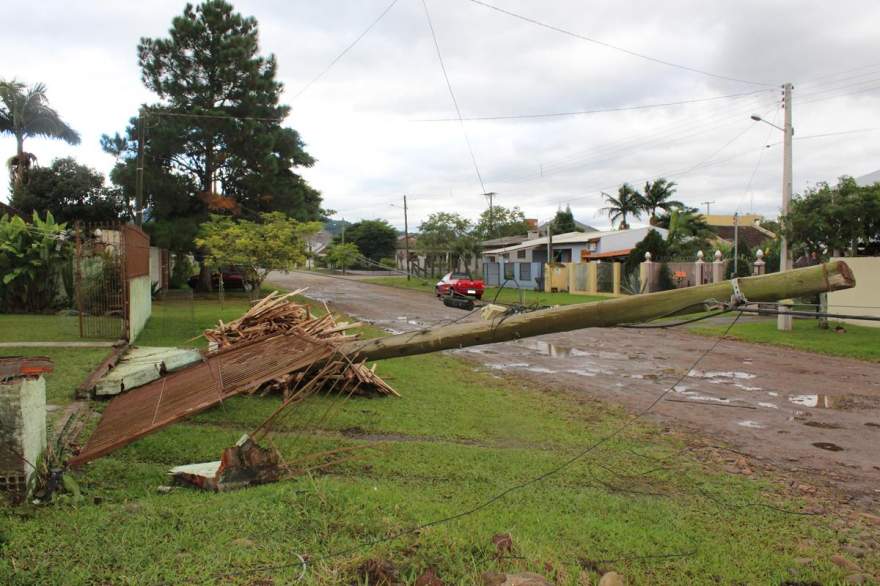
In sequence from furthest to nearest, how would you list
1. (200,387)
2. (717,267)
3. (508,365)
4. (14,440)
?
(717,267), (508,365), (200,387), (14,440)

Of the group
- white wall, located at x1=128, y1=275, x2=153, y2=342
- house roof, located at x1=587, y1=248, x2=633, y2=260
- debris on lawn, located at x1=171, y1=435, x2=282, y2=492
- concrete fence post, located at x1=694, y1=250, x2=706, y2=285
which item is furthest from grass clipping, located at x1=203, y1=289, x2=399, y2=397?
house roof, located at x1=587, y1=248, x2=633, y2=260

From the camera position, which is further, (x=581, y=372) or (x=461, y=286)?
(x=461, y=286)

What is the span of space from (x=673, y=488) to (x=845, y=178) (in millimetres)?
15305

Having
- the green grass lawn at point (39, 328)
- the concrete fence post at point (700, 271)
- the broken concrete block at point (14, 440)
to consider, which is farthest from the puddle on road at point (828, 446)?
the concrete fence post at point (700, 271)

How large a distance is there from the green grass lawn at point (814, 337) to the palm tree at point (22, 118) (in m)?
36.8

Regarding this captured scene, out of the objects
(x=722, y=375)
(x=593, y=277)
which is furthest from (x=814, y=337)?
(x=593, y=277)

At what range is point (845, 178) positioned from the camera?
1745 centimetres

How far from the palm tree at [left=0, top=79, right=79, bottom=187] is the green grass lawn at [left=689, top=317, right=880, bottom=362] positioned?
3680 cm

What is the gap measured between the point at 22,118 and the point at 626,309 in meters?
41.9

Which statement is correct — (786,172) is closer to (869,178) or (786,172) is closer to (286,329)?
(869,178)

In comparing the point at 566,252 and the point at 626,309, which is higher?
the point at 566,252

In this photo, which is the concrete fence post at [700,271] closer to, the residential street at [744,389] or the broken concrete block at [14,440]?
the residential street at [744,389]

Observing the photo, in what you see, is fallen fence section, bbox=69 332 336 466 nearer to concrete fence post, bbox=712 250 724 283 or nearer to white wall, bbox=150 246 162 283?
white wall, bbox=150 246 162 283

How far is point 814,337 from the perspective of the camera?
17.2 m
